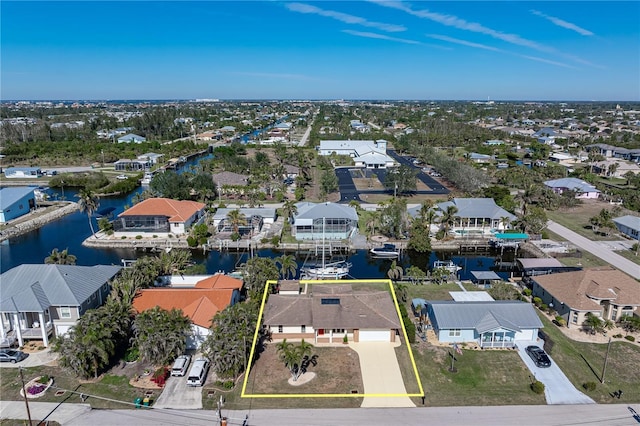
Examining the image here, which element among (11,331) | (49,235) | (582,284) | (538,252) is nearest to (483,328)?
(582,284)

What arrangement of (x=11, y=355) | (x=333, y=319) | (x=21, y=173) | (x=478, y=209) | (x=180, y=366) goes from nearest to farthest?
(x=180, y=366), (x=11, y=355), (x=333, y=319), (x=478, y=209), (x=21, y=173)

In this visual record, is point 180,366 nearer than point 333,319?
Yes

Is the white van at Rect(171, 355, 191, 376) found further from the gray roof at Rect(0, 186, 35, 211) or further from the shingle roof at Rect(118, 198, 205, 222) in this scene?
the gray roof at Rect(0, 186, 35, 211)

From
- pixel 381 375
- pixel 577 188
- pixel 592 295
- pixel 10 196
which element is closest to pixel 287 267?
pixel 381 375

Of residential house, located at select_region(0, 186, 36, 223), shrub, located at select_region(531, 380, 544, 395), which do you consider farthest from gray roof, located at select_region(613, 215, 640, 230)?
residential house, located at select_region(0, 186, 36, 223)

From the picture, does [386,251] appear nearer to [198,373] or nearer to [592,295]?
[592,295]
